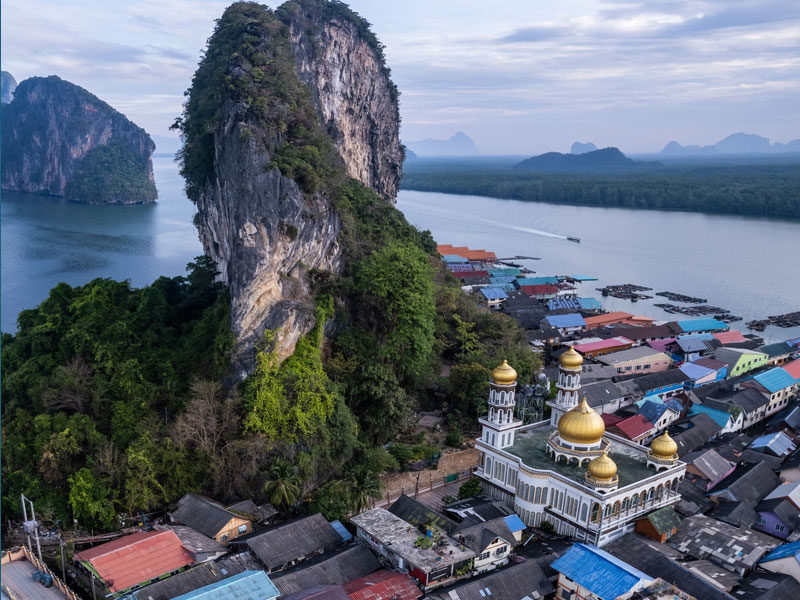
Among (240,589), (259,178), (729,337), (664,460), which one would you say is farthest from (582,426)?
(729,337)

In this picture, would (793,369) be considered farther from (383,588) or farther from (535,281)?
(383,588)

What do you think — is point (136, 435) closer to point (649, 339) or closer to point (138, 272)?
point (649, 339)

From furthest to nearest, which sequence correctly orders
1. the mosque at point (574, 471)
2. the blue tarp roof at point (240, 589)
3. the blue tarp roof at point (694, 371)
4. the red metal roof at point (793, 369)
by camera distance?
1. the blue tarp roof at point (694, 371)
2. the red metal roof at point (793, 369)
3. the mosque at point (574, 471)
4. the blue tarp roof at point (240, 589)

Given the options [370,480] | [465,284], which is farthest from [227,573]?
[465,284]

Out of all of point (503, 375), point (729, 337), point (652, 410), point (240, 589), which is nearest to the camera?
point (240, 589)

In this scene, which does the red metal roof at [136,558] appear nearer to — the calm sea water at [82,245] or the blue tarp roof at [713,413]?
the blue tarp roof at [713,413]

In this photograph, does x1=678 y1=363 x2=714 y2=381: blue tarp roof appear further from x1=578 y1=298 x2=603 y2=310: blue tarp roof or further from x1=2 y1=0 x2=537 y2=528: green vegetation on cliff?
x1=578 y1=298 x2=603 y2=310: blue tarp roof

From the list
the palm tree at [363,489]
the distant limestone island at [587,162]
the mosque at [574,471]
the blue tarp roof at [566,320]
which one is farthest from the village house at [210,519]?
the distant limestone island at [587,162]
